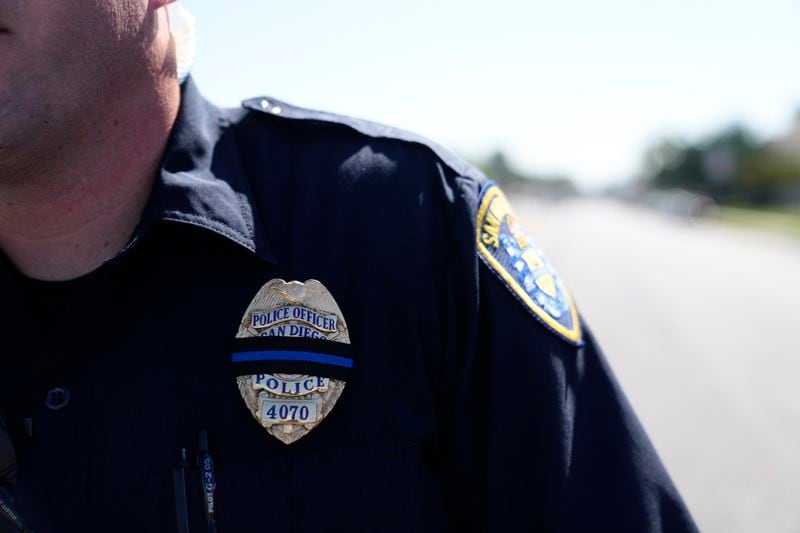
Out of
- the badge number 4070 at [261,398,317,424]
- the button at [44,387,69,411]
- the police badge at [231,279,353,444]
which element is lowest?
the button at [44,387,69,411]

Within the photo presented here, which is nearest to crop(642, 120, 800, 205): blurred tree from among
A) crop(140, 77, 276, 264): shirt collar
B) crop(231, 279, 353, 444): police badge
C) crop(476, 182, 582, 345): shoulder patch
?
crop(476, 182, 582, 345): shoulder patch

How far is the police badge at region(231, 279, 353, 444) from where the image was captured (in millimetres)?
1339

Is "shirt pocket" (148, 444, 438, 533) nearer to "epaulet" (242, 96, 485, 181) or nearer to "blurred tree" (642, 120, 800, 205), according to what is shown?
"epaulet" (242, 96, 485, 181)

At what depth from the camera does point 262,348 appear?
1358 mm

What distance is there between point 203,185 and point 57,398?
1.66 ft

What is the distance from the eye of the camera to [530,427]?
53.7 inches

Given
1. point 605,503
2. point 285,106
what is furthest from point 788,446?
point 285,106

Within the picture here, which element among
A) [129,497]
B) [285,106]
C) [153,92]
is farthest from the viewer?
[285,106]

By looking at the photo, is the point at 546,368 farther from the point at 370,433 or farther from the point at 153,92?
the point at 153,92

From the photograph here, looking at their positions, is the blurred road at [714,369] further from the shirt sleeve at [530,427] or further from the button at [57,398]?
the button at [57,398]

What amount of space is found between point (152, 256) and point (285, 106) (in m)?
0.52

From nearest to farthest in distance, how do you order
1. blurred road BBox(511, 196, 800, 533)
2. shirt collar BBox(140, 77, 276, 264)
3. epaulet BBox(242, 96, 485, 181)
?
shirt collar BBox(140, 77, 276, 264) < epaulet BBox(242, 96, 485, 181) < blurred road BBox(511, 196, 800, 533)

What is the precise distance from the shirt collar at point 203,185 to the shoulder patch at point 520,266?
45cm

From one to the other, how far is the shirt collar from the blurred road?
3246 mm
